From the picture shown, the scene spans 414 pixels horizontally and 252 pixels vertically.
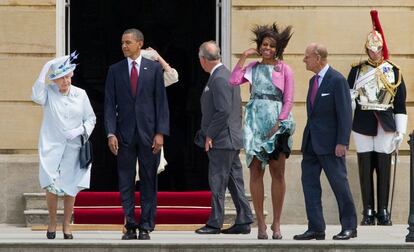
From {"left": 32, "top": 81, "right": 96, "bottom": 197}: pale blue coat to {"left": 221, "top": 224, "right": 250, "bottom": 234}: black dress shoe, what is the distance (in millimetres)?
1769

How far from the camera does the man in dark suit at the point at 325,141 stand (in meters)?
16.1

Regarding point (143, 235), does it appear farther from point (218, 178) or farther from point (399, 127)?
point (399, 127)

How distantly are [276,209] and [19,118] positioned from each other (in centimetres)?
441

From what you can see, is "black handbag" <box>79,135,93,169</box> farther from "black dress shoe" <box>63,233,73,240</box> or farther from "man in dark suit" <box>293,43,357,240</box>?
"man in dark suit" <box>293,43,357,240</box>

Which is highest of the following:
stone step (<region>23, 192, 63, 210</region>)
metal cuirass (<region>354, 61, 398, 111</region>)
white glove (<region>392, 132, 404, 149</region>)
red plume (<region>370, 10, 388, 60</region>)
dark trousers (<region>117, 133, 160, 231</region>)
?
red plume (<region>370, 10, 388, 60</region>)

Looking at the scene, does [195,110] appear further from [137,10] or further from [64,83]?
[64,83]

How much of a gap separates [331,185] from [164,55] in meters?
6.70

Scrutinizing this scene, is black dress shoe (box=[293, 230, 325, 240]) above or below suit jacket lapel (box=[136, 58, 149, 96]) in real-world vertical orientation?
below

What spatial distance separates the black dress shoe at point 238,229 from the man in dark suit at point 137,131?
127cm

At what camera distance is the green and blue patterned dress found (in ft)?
52.7

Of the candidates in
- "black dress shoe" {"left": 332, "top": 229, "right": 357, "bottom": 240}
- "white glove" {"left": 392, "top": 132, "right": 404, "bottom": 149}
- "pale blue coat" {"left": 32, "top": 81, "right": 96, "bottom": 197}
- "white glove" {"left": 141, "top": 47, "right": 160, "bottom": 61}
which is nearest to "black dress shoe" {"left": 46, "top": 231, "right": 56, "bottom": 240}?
"pale blue coat" {"left": 32, "top": 81, "right": 96, "bottom": 197}

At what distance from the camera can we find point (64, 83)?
1631cm

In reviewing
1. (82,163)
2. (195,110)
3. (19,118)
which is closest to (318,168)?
(82,163)

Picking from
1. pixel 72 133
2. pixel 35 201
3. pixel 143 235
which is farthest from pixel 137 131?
pixel 35 201
